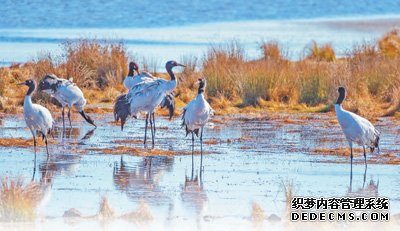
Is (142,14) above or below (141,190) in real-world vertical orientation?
above

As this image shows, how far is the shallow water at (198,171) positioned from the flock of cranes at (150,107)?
0.37m

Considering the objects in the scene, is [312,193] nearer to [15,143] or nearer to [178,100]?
[15,143]

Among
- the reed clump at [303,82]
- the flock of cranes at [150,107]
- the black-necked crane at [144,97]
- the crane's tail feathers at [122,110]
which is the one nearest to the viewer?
the flock of cranes at [150,107]

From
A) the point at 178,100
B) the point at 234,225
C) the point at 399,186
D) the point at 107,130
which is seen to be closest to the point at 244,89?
the point at 178,100

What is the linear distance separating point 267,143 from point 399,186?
394 centimetres

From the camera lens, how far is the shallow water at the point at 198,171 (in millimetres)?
11656

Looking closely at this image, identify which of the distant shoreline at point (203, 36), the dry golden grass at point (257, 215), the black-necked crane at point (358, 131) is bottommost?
the dry golden grass at point (257, 215)

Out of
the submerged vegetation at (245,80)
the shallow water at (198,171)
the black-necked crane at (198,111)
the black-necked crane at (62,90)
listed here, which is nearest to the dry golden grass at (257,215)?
the shallow water at (198,171)

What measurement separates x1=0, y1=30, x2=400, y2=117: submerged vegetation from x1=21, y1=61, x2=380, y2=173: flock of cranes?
5.45ft

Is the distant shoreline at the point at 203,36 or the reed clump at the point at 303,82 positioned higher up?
the distant shoreline at the point at 203,36

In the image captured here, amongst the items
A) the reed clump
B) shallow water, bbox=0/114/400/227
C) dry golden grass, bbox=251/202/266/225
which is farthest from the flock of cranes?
dry golden grass, bbox=251/202/266/225

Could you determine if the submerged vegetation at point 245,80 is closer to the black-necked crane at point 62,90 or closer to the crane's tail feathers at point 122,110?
the black-necked crane at point 62,90

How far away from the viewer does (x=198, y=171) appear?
1409cm

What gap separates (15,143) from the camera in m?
15.9
